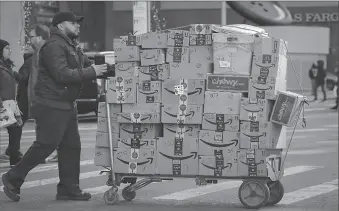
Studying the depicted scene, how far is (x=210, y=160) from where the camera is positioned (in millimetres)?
9438

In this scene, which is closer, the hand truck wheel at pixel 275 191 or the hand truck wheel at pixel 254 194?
the hand truck wheel at pixel 254 194

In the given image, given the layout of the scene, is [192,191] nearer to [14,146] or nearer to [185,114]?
[185,114]

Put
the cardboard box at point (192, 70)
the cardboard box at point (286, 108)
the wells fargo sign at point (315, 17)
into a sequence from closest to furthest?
the cardboard box at point (286, 108) < the cardboard box at point (192, 70) < the wells fargo sign at point (315, 17)

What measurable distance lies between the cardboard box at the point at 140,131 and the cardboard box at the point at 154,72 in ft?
1.59

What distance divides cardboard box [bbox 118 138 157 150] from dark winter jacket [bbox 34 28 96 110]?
0.65 m

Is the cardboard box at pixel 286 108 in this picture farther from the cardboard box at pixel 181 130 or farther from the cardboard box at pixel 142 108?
the cardboard box at pixel 142 108

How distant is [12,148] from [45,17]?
17.4 m

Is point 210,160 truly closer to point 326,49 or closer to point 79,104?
point 79,104

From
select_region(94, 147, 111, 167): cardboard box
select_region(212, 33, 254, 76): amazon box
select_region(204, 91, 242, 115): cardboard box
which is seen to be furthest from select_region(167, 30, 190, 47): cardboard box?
select_region(94, 147, 111, 167): cardboard box

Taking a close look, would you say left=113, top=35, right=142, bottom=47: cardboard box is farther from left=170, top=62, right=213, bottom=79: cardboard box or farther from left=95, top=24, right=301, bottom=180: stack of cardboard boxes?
left=170, top=62, right=213, bottom=79: cardboard box

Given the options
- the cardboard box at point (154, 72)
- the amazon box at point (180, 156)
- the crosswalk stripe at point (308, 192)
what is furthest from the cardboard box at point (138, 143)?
the crosswalk stripe at point (308, 192)

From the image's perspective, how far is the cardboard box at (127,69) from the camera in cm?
955

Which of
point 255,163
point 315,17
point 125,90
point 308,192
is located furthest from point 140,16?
point 315,17

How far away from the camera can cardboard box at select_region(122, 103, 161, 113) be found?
9492 mm
